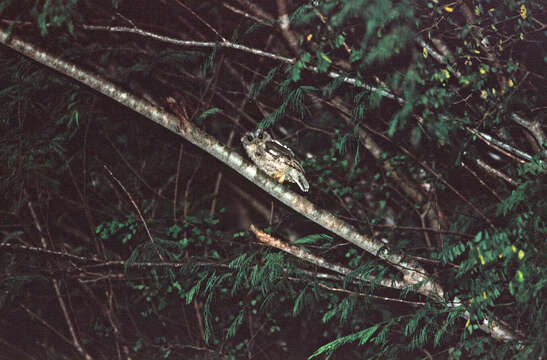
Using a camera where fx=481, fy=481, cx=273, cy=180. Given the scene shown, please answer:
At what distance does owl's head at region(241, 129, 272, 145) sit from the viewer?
2.87m

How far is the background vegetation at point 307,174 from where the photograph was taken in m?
2.10

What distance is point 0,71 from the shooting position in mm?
3297

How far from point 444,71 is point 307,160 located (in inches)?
63.7

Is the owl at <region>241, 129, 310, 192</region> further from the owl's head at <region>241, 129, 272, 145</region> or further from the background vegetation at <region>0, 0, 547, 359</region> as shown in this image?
the background vegetation at <region>0, 0, 547, 359</region>

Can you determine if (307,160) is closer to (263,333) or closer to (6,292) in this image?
(263,333)

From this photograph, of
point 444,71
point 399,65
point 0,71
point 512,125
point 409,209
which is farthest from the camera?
point 409,209

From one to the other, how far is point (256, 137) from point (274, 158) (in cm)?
22

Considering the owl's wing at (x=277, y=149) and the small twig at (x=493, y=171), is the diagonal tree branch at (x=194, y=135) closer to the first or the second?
the owl's wing at (x=277, y=149)

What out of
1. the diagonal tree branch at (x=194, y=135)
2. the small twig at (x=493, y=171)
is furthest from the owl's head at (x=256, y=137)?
the small twig at (x=493, y=171)

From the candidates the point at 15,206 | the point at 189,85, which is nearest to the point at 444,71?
the point at 189,85

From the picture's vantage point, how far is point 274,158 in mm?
2758

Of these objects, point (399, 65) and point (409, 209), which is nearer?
→ point (399, 65)

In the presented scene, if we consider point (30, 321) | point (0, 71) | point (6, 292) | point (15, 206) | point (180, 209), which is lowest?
point (30, 321)

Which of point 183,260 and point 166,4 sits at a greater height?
point 166,4
